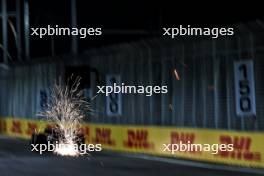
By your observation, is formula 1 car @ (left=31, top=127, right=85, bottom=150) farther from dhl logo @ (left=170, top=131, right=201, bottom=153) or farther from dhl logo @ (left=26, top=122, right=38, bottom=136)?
dhl logo @ (left=26, top=122, right=38, bottom=136)

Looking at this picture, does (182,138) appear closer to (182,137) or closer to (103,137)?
(182,137)

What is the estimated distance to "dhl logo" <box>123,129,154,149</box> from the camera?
2172 centimetres

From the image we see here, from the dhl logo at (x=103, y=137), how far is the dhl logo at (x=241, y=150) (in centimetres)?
619

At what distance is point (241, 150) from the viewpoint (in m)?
17.7

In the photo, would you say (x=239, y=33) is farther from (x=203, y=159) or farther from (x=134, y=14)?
(x=134, y=14)

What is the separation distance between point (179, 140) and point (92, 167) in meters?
3.17

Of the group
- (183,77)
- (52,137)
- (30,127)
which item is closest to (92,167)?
(183,77)

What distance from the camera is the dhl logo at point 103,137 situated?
2377cm

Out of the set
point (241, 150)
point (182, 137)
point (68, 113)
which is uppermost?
point (68, 113)

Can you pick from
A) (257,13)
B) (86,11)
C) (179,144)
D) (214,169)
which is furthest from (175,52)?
(86,11)

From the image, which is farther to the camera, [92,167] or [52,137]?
[52,137]

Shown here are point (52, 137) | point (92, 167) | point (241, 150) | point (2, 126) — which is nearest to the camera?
point (241, 150)

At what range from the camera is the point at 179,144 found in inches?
795

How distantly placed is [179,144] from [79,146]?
4243 mm
